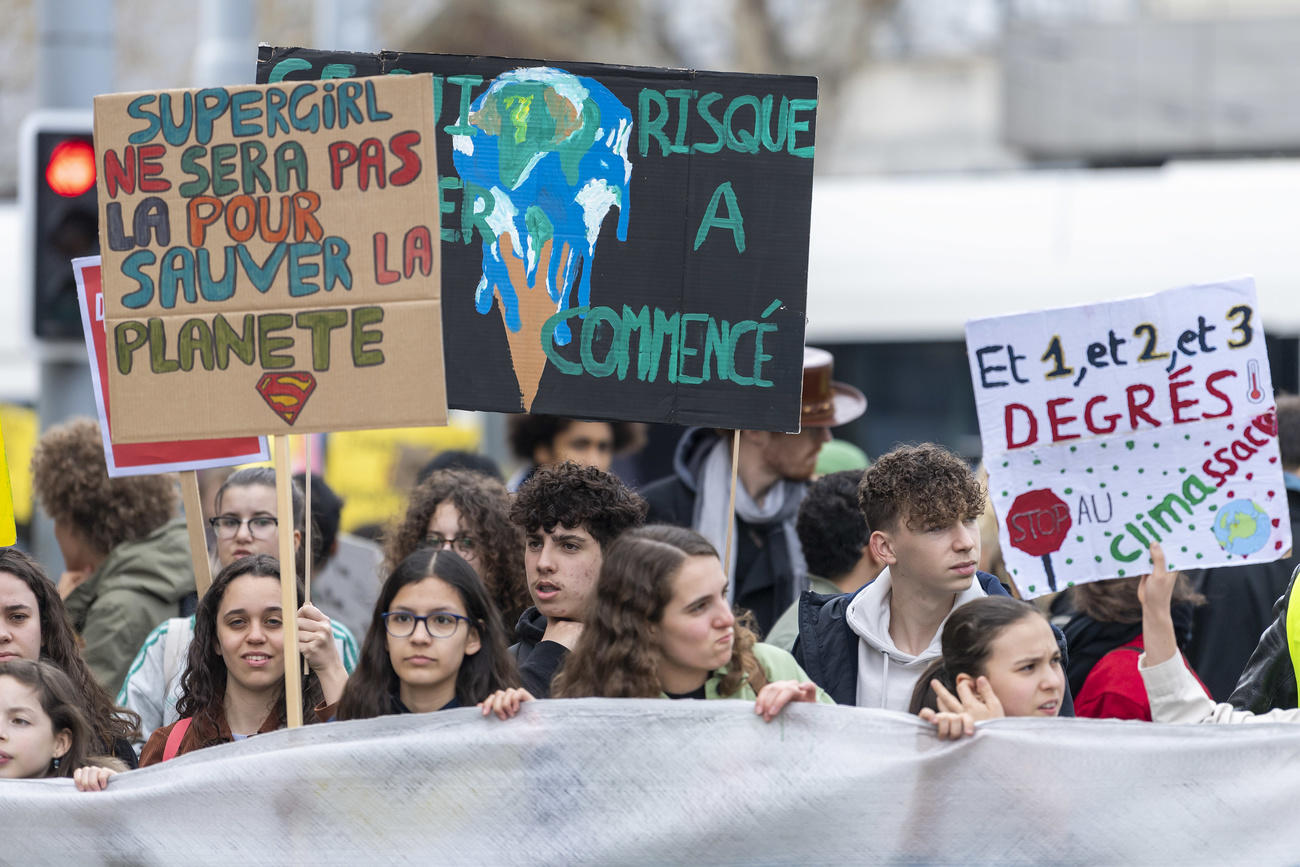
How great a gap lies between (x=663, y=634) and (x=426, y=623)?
517 mm

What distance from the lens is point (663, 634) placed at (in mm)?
3816

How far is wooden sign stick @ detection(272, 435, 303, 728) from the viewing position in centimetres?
388

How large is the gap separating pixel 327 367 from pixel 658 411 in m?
0.85

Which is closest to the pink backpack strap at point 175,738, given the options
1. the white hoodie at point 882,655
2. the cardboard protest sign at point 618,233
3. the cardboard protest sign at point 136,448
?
the cardboard protest sign at point 136,448

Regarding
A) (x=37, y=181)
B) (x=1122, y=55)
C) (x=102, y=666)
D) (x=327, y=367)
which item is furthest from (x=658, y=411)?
(x=1122, y=55)

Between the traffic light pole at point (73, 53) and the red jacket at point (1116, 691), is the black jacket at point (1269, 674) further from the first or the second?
the traffic light pole at point (73, 53)

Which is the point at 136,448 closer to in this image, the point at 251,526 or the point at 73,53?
the point at 251,526

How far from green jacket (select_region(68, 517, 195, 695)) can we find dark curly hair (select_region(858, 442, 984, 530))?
7.20 feet

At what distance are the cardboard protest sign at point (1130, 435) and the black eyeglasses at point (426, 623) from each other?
4.54 feet

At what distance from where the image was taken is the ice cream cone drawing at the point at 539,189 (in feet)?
14.7

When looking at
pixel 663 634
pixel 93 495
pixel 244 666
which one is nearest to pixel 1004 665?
pixel 663 634

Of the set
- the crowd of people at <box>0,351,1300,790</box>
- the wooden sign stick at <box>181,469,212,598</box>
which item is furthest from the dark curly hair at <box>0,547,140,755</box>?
the wooden sign stick at <box>181,469,212,598</box>

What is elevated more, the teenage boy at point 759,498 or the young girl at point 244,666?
A: the teenage boy at point 759,498

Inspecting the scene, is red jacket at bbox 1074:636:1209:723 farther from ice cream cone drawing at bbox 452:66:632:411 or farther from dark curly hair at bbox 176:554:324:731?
dark curly hair at bbox 176:554:324:731
